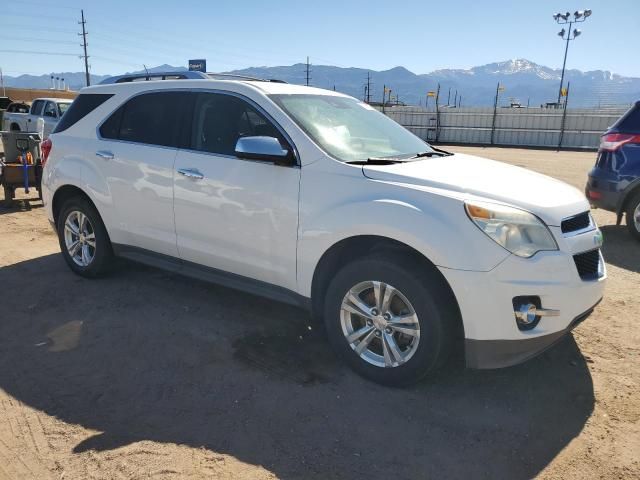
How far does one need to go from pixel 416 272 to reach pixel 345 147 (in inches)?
43.1

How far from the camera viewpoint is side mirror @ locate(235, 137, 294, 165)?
3320 mm

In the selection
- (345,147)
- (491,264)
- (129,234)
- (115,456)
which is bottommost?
(115,456)

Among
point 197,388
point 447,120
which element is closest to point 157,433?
point 197,388

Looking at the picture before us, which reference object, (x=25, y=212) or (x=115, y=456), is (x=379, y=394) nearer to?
(x=115, y=456)

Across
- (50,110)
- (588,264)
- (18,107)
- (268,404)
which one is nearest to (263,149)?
(268,404)

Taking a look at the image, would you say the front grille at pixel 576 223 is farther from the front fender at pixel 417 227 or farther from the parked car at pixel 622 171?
the parked car at pixel 622 171

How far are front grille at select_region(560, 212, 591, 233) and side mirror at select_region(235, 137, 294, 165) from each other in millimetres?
1744

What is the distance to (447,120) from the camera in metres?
29.8

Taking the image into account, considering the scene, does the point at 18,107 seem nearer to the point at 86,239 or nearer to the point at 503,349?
the point at 86,239

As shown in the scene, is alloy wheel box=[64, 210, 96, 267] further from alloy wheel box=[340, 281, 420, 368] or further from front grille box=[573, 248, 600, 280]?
front grille box=[573, 248, 600, 280]

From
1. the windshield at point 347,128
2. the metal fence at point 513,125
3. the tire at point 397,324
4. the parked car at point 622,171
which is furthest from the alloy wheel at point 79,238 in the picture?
the metal fence at point 513,125

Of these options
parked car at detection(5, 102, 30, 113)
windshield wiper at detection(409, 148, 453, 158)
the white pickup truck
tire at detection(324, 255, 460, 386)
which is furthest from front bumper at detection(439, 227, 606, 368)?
parked car at detection(5, 102, 30, 113)

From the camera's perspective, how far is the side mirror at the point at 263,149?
10.9 ft

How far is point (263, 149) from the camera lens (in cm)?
332
